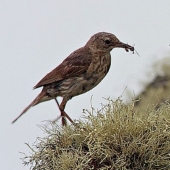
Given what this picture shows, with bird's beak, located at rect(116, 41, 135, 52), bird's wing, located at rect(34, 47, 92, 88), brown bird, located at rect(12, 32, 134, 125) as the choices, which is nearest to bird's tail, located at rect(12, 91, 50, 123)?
brown bird, located at rect(12, 32, 134, 125)

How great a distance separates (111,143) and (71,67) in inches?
71.7

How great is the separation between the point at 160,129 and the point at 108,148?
0.41 meters

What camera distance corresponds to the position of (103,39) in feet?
24.3

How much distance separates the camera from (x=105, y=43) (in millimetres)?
7367

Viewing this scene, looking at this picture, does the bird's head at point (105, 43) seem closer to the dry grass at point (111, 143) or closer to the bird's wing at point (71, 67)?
the bird's wing at point (71, 67)

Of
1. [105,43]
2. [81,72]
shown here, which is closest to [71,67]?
[81,72]

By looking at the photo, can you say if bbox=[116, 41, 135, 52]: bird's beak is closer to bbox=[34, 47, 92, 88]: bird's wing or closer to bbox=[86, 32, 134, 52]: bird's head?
bbox=[86, 32, 134, 52]: bird's head

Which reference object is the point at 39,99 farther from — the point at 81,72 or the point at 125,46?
the point at 125,46

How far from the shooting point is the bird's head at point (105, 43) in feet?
23.9

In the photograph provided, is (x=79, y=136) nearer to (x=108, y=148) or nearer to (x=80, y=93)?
(x=108, y=148)

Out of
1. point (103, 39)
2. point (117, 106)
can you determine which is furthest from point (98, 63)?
point (117, 106)

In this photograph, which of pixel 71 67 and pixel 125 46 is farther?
pixel 71 67

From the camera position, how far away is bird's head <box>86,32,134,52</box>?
7295 mm

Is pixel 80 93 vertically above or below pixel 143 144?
above
